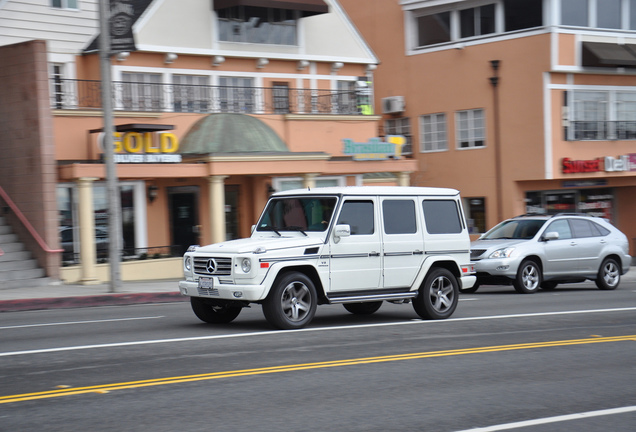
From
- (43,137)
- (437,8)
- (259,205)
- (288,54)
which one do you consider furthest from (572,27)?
(43,137)

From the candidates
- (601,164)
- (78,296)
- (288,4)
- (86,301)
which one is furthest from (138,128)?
(601,164)

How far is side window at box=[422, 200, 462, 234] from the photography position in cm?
1347

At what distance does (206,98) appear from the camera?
26359mm

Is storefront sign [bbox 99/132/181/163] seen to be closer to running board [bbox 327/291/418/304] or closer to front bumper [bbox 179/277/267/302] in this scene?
front bumper [bbox 179/277/267/302]

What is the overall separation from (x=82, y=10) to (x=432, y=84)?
14206 millimetres

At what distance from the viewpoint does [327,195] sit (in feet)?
41.0

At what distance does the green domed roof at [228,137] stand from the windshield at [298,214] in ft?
38.9

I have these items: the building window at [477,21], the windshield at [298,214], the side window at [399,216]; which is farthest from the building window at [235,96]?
the side window at [399,216]

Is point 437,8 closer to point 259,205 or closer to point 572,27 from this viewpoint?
point 572,27

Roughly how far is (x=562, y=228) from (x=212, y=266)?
1109 cm

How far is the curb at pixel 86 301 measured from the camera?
16922 millimetres

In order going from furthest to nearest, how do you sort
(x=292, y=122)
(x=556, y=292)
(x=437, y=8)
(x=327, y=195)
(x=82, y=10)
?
(x=437, y=8), (x=292, y=122), (x=82, y=10), (x=556, y=292), (x=327, y=195)

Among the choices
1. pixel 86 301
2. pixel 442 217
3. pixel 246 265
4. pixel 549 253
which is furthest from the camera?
pixel 549 253

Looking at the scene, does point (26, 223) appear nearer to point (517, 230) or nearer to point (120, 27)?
point (120, 27)
